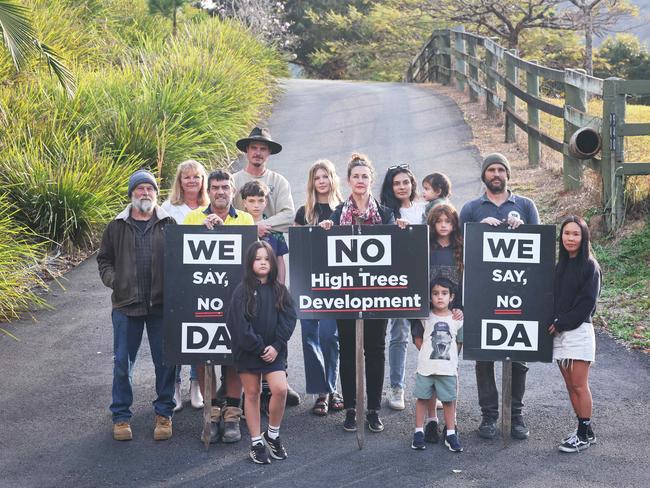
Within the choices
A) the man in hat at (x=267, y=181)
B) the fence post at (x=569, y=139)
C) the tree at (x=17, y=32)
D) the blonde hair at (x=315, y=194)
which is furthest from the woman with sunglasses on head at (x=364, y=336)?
the tree at (x=17, y=32)

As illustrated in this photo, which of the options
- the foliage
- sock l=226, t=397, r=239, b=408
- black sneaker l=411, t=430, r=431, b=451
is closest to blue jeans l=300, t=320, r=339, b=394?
sock l=226, t=397, r=239, b=408

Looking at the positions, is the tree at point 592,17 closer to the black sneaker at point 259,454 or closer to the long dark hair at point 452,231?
the long dark hair at point 452,231

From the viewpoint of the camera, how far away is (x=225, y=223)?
7.07 metres

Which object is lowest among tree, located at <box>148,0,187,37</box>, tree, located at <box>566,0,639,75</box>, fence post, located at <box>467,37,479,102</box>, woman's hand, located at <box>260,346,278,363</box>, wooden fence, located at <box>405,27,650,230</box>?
woman's hand, located at <box>260,346,278,363</box>

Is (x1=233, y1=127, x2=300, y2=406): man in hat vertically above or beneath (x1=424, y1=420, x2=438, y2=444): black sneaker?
above

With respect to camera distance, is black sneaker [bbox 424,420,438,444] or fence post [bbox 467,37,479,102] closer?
black sneaker [bbox 424,420,438,444]

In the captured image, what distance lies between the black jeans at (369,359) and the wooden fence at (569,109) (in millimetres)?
5060

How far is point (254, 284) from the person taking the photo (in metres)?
6.61

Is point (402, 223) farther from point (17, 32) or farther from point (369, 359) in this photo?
point (17, 32)

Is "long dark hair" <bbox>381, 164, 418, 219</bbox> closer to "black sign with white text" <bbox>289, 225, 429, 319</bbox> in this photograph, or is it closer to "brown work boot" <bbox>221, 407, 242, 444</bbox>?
"black sign with white text" <bbox>289, 225, 429, 319</bbox>

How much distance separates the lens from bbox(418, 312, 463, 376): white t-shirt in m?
6.79

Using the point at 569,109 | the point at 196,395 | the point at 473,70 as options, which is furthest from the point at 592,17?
the point at 196,395

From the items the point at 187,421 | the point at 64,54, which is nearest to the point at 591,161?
the point at 187,421

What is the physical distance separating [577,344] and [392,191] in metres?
1.72
